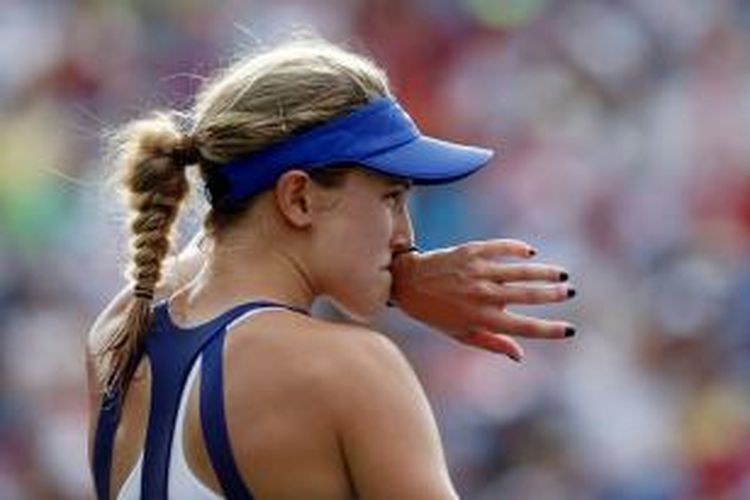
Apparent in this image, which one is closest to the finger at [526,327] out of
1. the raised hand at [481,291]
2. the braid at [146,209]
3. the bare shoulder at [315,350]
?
the raised hand at [481,291]

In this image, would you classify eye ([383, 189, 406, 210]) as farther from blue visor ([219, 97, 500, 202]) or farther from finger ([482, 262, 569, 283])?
finger ([482, 262, 569, 283])

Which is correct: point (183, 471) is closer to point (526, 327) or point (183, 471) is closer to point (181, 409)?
point (181, 409)

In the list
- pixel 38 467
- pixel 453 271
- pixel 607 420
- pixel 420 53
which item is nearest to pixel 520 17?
pixel 420 53

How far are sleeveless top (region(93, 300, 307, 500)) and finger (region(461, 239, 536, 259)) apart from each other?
1.33 feet

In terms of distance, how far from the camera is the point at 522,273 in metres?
3.52

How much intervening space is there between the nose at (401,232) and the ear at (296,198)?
0.14 metres

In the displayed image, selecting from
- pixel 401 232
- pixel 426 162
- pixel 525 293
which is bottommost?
pixel 525 293

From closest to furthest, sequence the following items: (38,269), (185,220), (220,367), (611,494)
→ 1. (220,367)
2. (185,220)
3. (611,494)
4. (38,269)

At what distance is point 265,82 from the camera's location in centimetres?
328

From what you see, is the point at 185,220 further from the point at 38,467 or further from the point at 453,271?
the point at 38,467

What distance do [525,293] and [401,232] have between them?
0.25 metres

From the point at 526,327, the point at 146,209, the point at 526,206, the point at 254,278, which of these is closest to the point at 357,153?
the point at 254,278

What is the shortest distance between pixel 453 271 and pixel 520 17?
18.5 feet

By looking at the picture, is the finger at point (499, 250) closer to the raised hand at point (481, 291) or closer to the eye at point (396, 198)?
the raised hand at point (481, 291)
